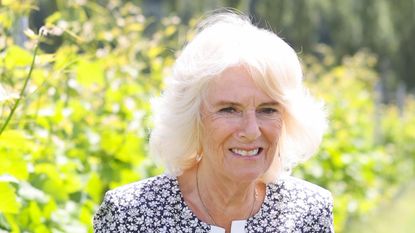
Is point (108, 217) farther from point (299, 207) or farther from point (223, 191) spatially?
point (299, 207)

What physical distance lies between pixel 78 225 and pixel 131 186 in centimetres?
36

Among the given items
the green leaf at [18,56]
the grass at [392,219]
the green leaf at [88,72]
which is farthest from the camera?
the grass at [392,219]

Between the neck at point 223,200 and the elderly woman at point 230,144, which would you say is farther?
the neck at point 223,200

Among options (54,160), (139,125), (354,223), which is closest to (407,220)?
(354,223)

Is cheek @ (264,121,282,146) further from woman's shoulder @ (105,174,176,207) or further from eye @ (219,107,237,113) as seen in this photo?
woman's shoulder @ (105,174,176,207)

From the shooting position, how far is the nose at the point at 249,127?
211cm

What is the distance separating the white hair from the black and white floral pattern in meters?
0.07

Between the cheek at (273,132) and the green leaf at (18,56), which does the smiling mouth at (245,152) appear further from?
the green leaf at (18,56)

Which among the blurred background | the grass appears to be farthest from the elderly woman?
the grass

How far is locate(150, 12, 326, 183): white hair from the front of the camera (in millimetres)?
2158

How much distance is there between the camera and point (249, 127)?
2113 mm

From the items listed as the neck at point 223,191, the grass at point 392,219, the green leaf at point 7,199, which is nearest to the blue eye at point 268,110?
the neck at point 223,191

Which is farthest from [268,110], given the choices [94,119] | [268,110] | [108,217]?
[94,119]

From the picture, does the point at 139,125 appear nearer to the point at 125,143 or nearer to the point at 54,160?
the point at 125,143
